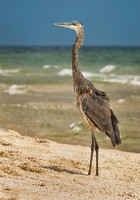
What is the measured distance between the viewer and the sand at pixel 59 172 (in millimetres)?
3912

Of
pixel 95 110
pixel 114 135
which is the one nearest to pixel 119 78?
pixel 95 110

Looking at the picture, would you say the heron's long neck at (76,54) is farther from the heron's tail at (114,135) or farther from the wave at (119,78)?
the wave at (119,78)

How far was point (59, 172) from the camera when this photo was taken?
16.3ft

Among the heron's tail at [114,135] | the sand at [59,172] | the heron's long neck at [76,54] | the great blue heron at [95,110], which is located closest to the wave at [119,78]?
the sand at [59,172]

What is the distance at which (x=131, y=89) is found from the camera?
54.8 feet

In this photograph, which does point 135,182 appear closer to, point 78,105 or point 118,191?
point 118,191

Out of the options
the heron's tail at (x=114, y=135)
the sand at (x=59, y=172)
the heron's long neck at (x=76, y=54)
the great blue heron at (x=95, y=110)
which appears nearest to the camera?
the sand at (x=59, y=172)

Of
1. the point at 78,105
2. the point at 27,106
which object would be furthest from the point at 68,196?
the point at 27,106

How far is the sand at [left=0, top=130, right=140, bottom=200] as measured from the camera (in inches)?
154

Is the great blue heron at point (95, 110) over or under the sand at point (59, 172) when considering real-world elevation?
over

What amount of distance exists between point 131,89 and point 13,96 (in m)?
5.67
